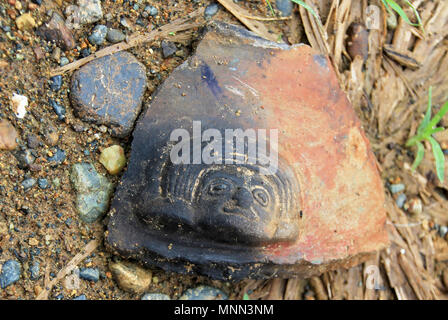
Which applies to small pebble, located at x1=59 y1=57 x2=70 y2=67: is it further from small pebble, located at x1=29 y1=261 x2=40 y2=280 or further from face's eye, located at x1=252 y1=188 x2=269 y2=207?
face's eye, located at x1=252 y1=188 x2=269 y2=207

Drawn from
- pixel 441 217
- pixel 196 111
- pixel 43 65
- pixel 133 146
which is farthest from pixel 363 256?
pixel 43 65

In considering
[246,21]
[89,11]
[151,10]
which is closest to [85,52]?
[89,11]

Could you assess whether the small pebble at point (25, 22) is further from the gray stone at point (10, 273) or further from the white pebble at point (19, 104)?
the gray stone at point (10, 273)

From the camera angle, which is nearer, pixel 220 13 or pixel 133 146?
pixel 133 146

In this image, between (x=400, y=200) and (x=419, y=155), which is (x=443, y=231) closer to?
(x=400, y=200)

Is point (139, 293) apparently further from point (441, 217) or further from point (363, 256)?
point (441, 217)

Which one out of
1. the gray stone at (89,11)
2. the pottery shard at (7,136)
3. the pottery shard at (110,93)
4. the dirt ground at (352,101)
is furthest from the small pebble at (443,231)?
the pottery shard at (7,136)
